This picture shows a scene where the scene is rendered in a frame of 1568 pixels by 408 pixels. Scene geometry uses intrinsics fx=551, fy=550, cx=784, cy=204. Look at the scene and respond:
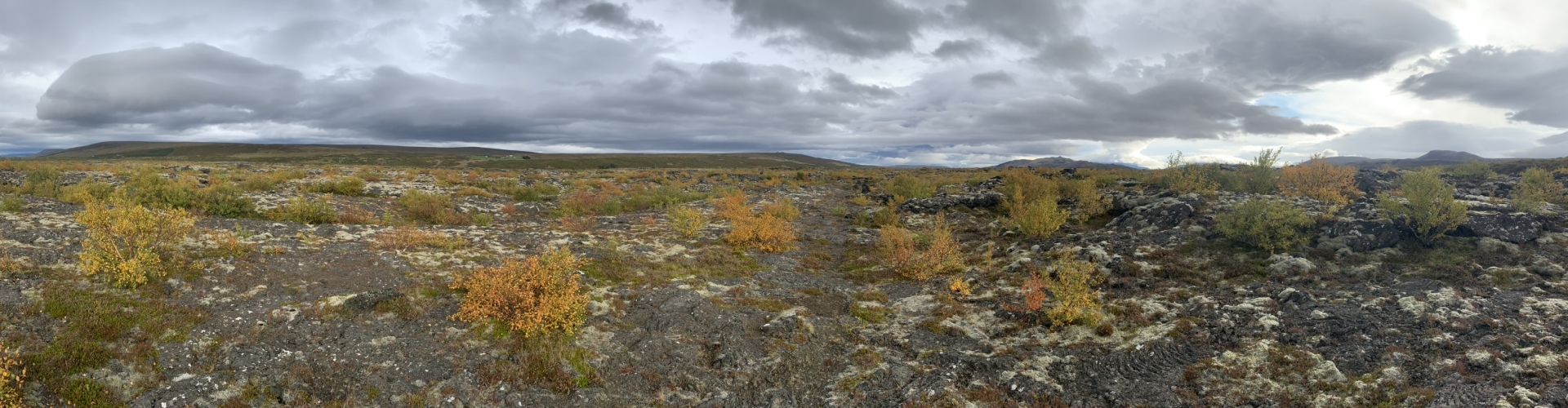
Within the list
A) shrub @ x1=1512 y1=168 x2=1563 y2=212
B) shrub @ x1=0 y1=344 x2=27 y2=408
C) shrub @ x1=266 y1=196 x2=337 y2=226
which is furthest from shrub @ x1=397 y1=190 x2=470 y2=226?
shrub @ x1=1512 y1=168 x2=1563 y2=212

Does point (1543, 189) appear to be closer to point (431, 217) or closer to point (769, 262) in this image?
point (769, 262)

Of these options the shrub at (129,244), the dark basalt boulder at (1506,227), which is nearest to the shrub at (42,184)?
the shrub at (129,244)

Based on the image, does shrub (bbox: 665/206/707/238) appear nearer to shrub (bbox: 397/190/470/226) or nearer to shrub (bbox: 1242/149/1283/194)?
shrub (bbox: 397/190/470/226)

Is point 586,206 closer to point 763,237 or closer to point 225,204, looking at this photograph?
point 763,237

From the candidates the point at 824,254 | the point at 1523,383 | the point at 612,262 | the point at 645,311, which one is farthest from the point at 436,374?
the point at 1523,383

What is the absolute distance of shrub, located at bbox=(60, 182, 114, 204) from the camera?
708 inches

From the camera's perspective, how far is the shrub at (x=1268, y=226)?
1440 centimetres

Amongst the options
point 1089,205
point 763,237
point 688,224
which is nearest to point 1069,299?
point 763,237

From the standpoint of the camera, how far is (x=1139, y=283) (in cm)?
1355

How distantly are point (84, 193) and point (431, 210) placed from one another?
376 inches

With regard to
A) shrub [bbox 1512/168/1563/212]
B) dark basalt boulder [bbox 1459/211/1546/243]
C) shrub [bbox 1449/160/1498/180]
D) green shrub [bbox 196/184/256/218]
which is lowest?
green shrub [bbox 196/184/256/218]

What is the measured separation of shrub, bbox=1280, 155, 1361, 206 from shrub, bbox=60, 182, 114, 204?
4202 centimetres

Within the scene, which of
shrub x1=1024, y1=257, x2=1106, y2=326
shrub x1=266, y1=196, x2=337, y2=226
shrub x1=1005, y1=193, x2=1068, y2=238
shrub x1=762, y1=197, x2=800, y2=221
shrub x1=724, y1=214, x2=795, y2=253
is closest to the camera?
shrub x1=1024, y1=257, x2=1106, y2=326

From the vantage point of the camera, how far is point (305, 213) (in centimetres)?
1939
